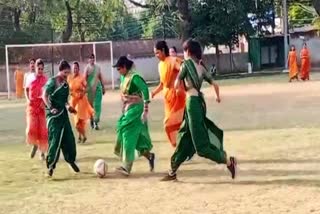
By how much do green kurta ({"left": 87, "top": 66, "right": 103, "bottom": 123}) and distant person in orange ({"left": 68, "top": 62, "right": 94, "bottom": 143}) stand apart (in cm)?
116

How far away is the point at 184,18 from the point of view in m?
41.2

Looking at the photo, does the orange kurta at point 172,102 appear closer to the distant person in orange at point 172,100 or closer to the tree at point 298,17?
the distant person in orange at point 172,100

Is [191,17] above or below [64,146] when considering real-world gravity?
above

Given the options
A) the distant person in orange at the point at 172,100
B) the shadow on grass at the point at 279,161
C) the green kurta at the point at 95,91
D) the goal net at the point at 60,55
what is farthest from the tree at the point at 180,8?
the shadow on grass at the point at 279,161

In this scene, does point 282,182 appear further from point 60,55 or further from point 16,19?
point 16,19

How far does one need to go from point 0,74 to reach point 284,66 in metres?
19.9

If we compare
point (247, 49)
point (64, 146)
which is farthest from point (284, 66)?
point (64, 146)

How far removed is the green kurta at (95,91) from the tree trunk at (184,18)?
25.2 meters

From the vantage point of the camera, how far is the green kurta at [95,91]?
1573 cm

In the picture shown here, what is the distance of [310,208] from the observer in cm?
720

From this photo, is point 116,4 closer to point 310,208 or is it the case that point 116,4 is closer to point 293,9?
point 293,9

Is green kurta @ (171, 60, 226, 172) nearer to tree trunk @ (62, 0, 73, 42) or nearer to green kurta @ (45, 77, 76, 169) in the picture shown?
green kurta @ (45, 77, 76, 169)

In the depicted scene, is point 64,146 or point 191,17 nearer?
point 64,146

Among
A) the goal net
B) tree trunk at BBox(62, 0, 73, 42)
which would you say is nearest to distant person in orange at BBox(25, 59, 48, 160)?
the goal net
